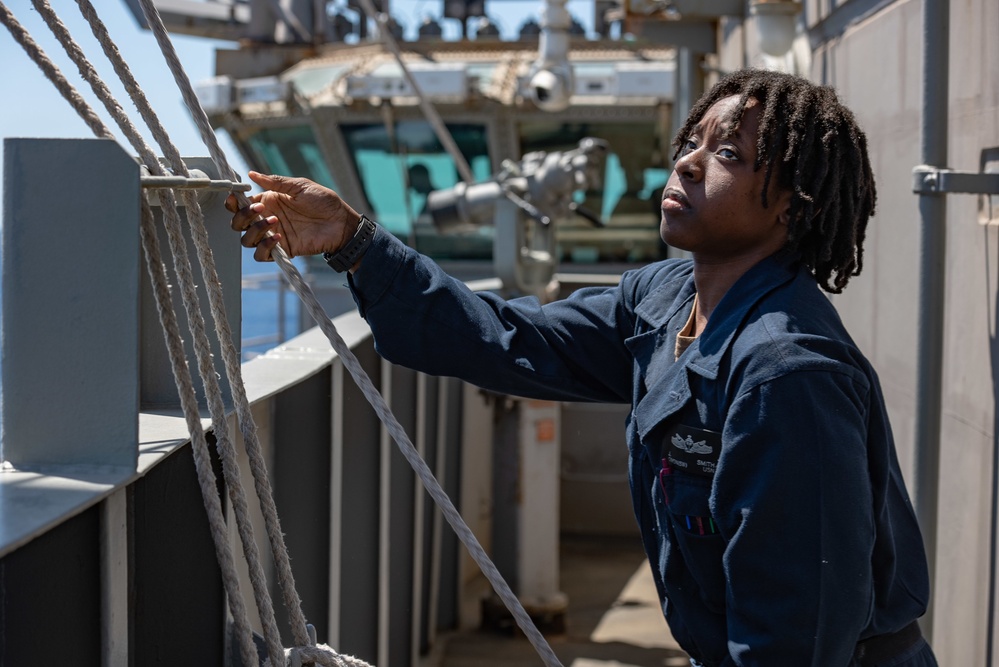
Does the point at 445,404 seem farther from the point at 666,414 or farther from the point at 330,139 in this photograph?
the point at 330,139

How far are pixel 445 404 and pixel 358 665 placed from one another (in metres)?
3.28

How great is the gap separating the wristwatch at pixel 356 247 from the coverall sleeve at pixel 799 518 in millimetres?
779

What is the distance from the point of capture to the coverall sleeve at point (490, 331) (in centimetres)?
221

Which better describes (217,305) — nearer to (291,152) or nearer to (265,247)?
(265,247)

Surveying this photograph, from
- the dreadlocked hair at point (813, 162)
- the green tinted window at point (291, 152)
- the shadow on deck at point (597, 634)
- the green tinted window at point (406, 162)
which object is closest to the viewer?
the dreadlocked hair at point (813, 162)

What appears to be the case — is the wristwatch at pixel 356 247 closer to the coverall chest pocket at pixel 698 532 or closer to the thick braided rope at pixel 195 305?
the thick braided rope at pixel 195 305

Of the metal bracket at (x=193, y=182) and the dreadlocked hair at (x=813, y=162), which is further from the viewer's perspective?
the dreadlocked hair at (x=813, y=162)

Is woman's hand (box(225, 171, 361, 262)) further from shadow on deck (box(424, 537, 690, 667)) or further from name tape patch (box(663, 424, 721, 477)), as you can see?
shadow on deck (box(424, 537, 690, 667))

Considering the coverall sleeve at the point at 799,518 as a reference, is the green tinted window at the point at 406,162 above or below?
above

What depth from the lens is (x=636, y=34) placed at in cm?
800

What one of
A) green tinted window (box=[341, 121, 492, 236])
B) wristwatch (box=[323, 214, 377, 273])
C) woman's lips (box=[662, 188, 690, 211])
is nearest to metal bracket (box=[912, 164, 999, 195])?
woman's lips (box=[662, 188, 690, 211])

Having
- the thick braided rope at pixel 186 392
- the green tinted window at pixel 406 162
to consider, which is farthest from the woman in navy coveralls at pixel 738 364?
the green tinted window at pixel 406 162

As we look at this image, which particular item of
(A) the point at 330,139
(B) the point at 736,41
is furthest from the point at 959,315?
(A) the point at 330,139

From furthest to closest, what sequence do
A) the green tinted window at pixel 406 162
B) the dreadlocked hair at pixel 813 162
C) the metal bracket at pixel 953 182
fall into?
1. the green tinted window at pixel 406 162
2. the metal bracket at pixel 953 182
3. the dreadlocked hair at pixel 813 162
